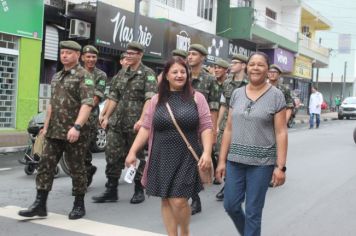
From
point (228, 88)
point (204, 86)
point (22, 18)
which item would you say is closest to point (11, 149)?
point (22, 18)

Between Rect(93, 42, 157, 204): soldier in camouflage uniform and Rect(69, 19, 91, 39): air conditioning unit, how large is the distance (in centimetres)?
930

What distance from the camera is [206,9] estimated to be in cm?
2372

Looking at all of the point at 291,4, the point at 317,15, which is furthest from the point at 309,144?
the point at 317,15

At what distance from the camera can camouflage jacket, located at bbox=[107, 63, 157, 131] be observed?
6.20 m

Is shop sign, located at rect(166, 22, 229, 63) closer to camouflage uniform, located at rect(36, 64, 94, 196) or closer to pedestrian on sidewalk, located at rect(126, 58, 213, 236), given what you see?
camouflage uniform, located at rect(36, 64, 94, 196)

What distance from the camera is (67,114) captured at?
547 centimetres

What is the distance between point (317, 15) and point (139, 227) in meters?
34.9

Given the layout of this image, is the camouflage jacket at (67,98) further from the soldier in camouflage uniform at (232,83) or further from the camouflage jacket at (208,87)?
the soldier in camouflage uniform at (232,83)

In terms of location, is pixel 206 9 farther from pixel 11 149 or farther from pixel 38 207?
pixel 38 207

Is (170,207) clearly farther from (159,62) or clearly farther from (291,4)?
(291,4)

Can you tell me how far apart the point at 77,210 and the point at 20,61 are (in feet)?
30.0

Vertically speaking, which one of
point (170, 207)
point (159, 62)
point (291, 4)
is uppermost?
point (291, 4)

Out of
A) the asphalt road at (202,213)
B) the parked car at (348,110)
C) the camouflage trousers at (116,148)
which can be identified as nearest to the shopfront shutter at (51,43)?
the asphalt road at (202,213)

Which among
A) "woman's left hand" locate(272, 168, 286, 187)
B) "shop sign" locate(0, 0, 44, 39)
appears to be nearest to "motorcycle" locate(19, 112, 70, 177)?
"woman's left hand" locate(272, 168, 286, 187)
